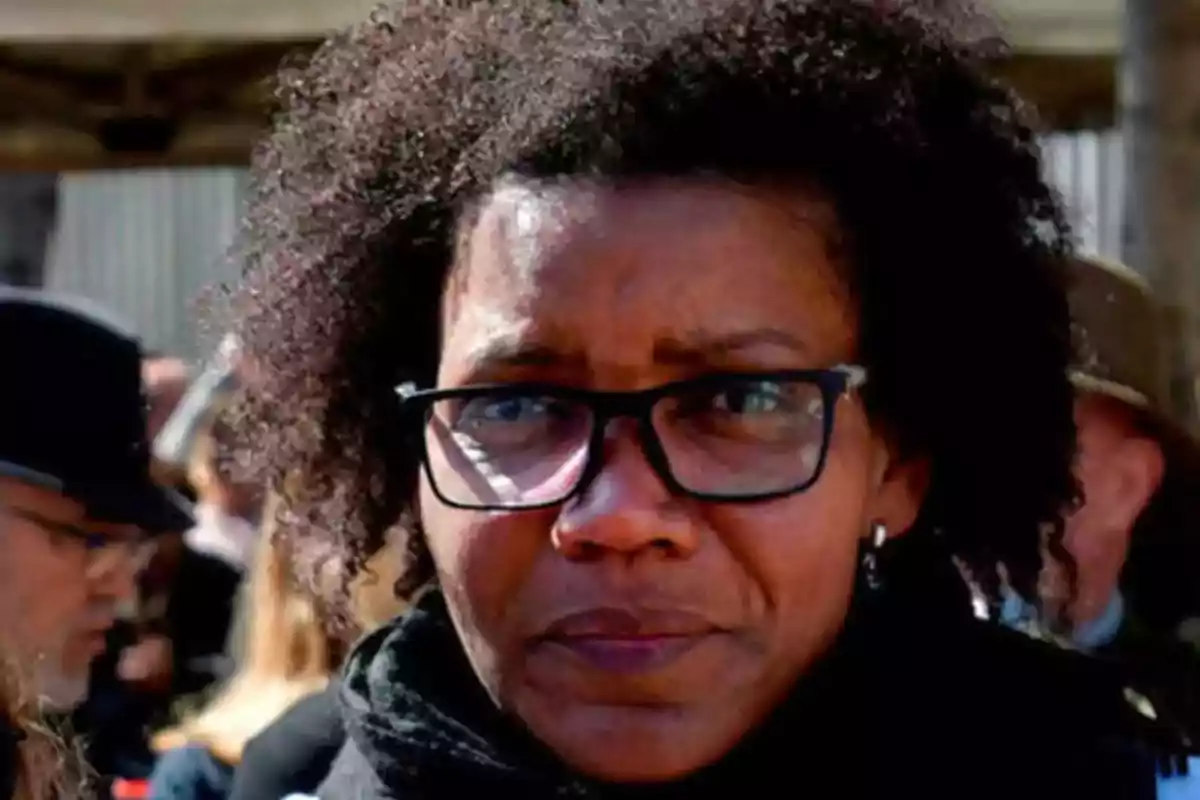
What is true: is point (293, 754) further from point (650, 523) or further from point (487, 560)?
point (650, 523)

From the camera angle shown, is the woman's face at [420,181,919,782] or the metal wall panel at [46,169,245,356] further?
the metal wall panel at [46,169,245,356]

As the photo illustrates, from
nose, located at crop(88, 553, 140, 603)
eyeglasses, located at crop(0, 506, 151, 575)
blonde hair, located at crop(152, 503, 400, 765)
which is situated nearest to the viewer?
eyeglasses, located at crop(0, 506, 151, 575)

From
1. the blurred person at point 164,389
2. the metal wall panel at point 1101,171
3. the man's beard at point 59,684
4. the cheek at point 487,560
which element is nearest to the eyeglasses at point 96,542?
the man's beard at point 59,684

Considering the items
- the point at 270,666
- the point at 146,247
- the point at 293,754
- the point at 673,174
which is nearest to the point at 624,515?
the point at 673,174

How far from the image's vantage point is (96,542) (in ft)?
9.33

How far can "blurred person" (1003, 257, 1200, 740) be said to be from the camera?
2.80m

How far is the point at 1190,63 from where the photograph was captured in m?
3.32

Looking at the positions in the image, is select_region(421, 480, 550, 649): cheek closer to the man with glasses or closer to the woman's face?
the woman's face

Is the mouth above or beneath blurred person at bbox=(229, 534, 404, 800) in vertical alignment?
above

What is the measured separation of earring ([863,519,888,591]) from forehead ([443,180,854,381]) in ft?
0.55

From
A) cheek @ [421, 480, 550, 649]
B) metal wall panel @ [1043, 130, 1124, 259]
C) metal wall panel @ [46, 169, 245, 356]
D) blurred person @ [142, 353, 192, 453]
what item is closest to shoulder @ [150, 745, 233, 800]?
cheek @ [421, 480, 550, 649]

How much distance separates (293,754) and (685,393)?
88 cm

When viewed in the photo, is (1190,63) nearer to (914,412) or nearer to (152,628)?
(914,412)

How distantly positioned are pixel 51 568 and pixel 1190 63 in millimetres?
1847
